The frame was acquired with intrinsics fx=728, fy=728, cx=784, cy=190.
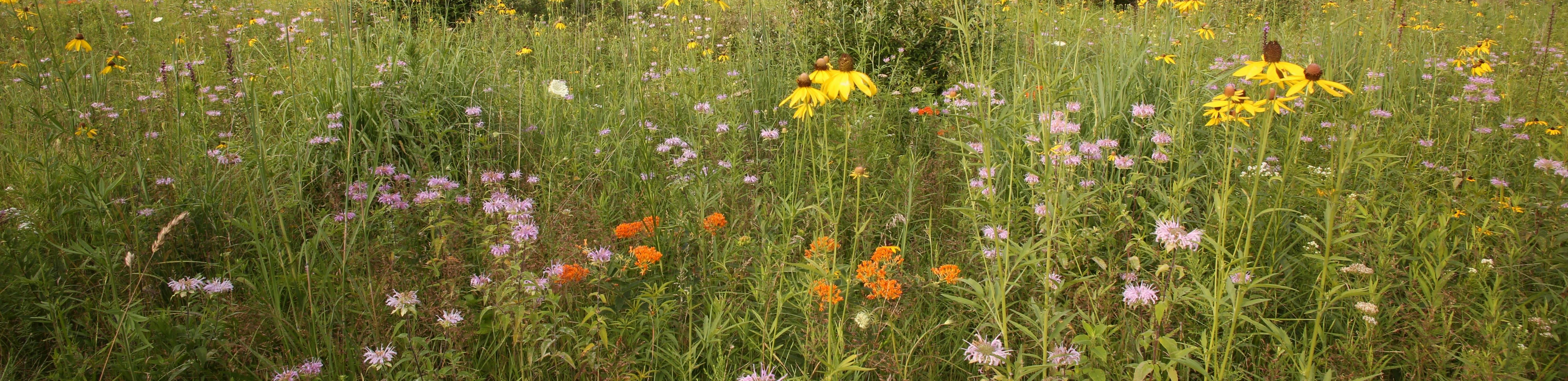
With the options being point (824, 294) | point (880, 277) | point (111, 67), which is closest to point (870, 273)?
point (880, 277)

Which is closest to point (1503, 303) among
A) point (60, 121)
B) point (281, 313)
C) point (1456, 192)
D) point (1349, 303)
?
point (1349, 303)

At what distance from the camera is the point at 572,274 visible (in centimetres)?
147

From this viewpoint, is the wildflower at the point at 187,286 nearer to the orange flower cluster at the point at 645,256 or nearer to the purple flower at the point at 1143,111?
the orange flower cluster at the point at 645,256

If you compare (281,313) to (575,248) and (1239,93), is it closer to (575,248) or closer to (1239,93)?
(575,248)

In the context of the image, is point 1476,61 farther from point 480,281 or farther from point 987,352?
point 480,281

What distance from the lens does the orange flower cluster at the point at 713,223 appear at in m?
1.77

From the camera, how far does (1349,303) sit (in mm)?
1676

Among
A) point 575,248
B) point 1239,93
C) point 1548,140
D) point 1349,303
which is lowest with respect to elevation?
point 1349,303

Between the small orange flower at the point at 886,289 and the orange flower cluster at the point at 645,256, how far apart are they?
1.53ft

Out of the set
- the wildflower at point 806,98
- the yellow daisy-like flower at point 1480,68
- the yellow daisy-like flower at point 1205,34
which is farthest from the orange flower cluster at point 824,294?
the yellow daisy-like flower at point 1480,68

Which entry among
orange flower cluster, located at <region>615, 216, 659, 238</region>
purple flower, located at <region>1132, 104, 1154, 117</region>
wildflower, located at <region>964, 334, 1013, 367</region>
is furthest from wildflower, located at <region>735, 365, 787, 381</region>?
purple flower, located at <region>1132, 104, 1154, 117</region>

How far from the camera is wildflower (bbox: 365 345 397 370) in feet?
4.26

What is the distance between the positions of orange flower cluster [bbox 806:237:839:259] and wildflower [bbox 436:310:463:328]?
650 mm

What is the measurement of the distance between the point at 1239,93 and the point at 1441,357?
622 mm
